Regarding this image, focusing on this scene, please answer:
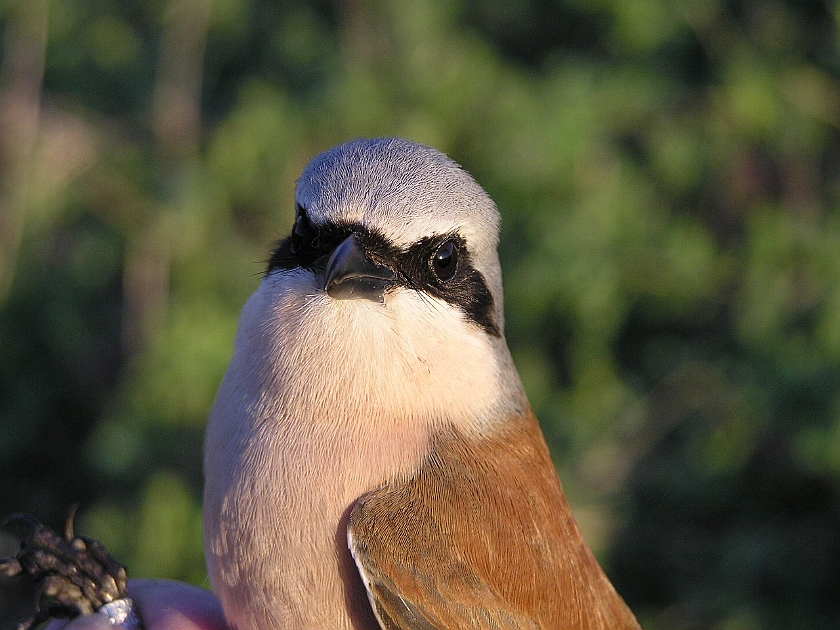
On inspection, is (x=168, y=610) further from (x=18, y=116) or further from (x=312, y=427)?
(x=18, y=116)

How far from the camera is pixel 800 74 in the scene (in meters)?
5.00

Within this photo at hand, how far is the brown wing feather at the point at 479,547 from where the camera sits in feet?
6.54

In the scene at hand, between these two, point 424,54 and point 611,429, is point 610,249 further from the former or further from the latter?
point 424,54

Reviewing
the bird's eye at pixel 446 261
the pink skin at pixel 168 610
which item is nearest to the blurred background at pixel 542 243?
the pink skin at pixel 168 610

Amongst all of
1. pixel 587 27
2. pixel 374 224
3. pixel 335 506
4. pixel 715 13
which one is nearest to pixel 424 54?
pixel 587 27

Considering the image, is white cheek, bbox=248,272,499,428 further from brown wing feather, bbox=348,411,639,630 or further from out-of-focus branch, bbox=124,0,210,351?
out-of-focus branch, bbox=124,0,210,351

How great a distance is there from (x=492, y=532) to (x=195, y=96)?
352 centimetres

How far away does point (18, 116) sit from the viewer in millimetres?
5086

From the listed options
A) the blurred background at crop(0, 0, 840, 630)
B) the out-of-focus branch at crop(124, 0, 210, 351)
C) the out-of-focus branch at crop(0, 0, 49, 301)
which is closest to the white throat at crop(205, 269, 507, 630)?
the blurred background at crop(0, 0, 840, 630)

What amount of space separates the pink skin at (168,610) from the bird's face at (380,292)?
73cm

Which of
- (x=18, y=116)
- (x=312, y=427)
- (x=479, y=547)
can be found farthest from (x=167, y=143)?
(x=479, y=547)

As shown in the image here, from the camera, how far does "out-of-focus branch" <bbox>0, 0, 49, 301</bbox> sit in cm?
497

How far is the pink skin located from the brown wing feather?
66 centimetres

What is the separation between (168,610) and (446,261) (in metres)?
1.19
